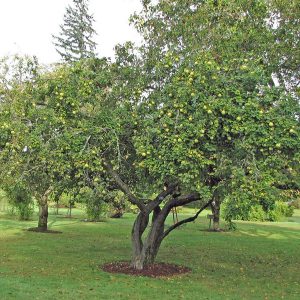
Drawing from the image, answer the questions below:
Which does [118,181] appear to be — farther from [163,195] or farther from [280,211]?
[280,211]

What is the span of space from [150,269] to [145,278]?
1.17m

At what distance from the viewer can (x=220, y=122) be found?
10.2 metres

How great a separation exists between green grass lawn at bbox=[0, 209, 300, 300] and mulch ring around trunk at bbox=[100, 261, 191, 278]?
1.41ft

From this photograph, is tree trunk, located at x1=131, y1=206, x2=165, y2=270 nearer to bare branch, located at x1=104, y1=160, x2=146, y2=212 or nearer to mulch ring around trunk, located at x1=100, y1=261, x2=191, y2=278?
mulch ring around trunk, located at x1=100, y1=261, x2=191, y2=278

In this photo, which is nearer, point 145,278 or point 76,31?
point 145,278

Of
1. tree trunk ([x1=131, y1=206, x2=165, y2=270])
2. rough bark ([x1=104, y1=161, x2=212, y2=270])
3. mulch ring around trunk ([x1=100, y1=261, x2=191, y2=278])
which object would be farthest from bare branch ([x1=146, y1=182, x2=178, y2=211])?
mulch ring around trunk ([x1=100, y1=261, x2=191, y2=278])

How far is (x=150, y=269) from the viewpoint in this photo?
14.0 metres

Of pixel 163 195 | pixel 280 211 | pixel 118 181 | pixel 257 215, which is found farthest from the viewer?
pixel 280 211

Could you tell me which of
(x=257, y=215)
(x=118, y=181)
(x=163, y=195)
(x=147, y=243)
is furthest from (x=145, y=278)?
(x=257, y=215)

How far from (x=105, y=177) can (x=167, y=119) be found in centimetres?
431

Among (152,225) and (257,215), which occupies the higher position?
(257,215)

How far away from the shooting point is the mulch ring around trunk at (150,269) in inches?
534

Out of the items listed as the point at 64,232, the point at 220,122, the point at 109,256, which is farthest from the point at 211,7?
the point at 64,232

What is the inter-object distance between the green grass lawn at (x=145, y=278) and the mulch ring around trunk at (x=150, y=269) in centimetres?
43
